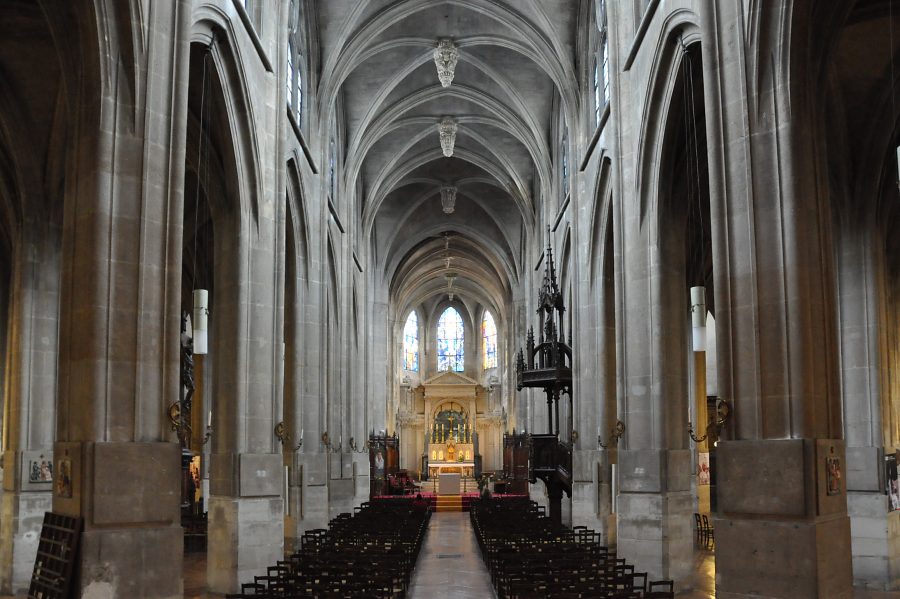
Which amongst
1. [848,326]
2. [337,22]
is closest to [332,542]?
[848,326]

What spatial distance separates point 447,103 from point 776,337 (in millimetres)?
28010

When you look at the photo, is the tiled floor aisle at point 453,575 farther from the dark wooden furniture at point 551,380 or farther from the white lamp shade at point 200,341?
the white lamp shade at point 200,341

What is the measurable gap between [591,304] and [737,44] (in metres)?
13.5

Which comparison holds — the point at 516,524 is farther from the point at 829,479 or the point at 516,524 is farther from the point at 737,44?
the point at 737,44

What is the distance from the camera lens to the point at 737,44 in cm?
1160

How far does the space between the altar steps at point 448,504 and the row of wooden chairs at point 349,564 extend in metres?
15.2

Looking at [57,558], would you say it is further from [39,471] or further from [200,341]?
[39,471]

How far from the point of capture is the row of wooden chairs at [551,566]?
1198 cm

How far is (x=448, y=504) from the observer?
4338 cm

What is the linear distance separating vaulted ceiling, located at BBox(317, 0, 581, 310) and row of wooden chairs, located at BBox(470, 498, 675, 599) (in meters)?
13.0

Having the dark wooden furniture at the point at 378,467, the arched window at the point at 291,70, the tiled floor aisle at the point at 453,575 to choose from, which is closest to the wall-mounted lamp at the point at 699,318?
the tiled floor aisle at the point at 453,575

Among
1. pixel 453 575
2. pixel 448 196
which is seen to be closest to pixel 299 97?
pixel 453 575

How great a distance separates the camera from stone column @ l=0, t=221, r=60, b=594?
54.3ft

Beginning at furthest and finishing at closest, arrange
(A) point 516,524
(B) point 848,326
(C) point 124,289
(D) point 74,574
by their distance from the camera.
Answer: (A) point 516,524, (B) point 848,326, (C) point 124,289, (D) point 74,574
